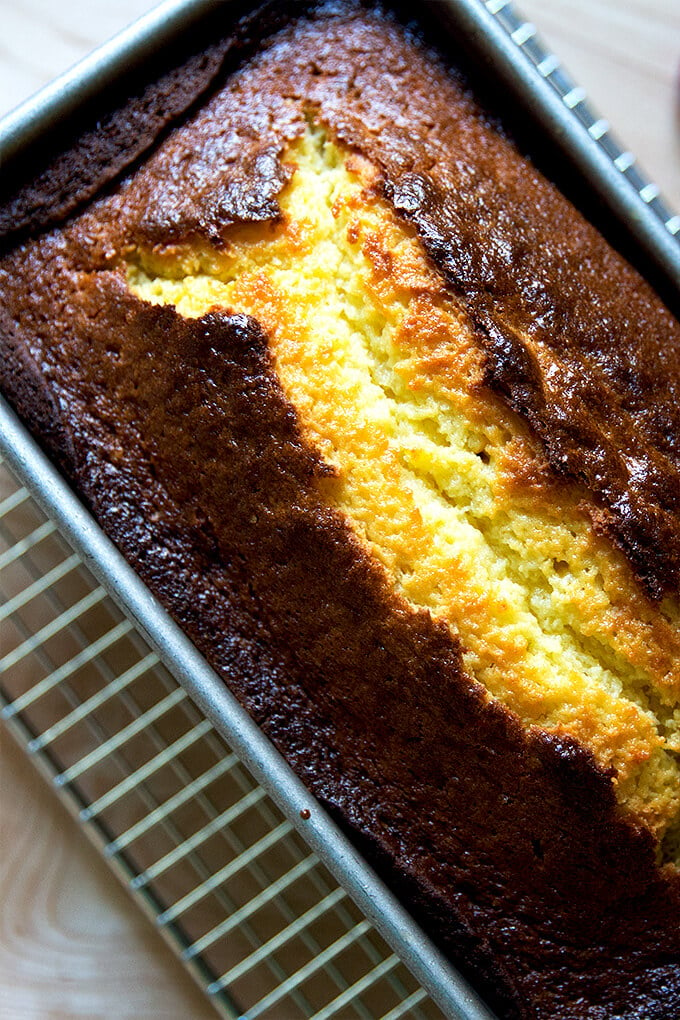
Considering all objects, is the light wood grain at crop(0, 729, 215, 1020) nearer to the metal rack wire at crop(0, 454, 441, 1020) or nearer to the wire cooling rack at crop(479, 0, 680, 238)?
the metal rack wire at crop(0, 454, 441, 1020)


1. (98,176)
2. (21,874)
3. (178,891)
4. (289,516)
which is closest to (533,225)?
(289,516)

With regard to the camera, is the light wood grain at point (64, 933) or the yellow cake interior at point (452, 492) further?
the light wood grain at point (64, 933)

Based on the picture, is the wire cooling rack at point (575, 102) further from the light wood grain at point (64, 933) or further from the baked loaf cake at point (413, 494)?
the light wood grain at point (64, 933)

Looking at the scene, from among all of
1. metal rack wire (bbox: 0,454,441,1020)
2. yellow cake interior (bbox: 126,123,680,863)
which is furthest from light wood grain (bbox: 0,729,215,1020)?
yellow cake interior (bbox: 126,123,680,863)

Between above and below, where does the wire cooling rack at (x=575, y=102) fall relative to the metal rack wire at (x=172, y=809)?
above

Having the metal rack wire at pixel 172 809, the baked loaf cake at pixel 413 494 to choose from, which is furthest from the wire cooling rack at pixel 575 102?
the metal rack wire at pixel 172 809

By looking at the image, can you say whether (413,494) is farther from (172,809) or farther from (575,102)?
(575,102)

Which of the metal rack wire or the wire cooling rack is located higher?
the wire cooling rack

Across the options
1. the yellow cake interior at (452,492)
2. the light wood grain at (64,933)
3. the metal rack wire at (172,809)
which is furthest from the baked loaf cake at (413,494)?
the light wood grain at (64,933)
